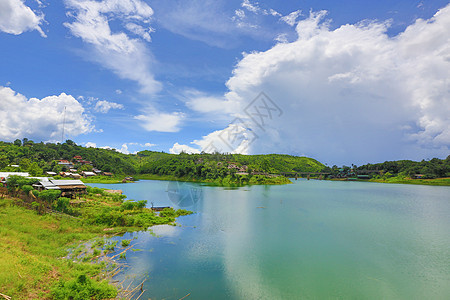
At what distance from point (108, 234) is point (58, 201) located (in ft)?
25.0

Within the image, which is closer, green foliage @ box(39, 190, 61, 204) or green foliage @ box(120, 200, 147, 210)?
green foliage @ box(39, 190, 61, 204)

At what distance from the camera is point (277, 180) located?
92.2 m

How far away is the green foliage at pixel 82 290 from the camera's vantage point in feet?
32.1

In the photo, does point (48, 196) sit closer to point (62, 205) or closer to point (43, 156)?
point (62, 205)

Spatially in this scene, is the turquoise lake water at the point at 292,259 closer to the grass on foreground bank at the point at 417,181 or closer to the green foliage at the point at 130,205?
the green foliage at the point at 130,205

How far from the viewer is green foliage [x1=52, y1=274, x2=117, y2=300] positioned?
9.80 m

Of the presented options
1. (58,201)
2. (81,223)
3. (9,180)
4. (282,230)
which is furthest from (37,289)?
(9,180)

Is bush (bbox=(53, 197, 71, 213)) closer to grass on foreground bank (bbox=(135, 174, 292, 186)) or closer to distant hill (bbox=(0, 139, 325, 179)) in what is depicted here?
distant hill (bbox=(0, 139, 325, 179))

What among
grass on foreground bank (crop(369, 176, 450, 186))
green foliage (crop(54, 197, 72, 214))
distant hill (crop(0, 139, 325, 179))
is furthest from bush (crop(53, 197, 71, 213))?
grass on foreground bank (crop(369, 176, 450, 186))

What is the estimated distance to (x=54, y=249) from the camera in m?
15.0

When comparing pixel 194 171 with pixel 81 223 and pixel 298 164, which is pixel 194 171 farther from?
pixel 298 164

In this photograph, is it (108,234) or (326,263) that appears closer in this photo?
(326,263)

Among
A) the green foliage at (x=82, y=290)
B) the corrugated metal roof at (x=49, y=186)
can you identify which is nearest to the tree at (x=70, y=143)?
the corrugated metal roof at (x=49, y=186)

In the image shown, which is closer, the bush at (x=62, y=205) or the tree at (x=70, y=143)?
the bush at (x=62, y=205)
